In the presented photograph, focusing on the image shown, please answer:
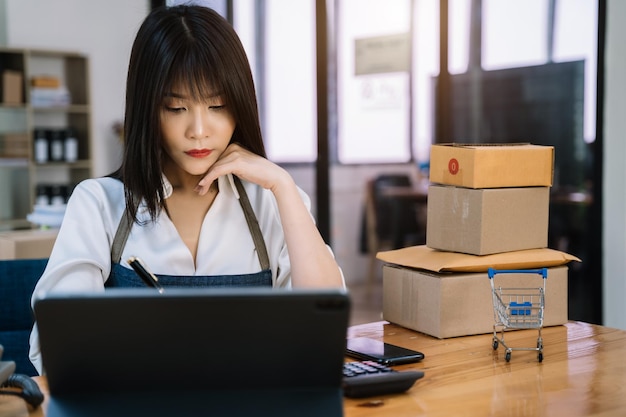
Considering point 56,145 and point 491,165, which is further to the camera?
point 56,145

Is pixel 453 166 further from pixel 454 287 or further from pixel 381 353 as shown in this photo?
pixel 381 353

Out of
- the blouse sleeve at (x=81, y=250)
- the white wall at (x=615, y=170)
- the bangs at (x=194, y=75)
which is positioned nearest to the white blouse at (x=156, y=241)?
the blouse sleeve at (x=81, y=250)

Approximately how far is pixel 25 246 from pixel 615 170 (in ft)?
7.28

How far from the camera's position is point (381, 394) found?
1.19 metres

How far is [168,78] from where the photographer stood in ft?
4.97

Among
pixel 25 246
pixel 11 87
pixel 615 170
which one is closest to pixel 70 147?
pixel 11 87

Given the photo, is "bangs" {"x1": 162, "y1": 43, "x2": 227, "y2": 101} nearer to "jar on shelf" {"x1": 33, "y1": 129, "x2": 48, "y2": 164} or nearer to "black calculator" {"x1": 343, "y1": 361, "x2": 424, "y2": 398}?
"black calculator" {"x1": 343, "y1": 361, "x2": 424, "y2": 398}

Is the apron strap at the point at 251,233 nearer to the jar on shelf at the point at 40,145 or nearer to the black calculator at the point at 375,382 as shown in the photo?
the black calculator at the point at 375,382

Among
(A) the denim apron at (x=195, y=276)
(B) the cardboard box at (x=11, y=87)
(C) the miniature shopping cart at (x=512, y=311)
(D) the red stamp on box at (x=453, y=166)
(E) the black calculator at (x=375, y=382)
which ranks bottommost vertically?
(E) the black calculator at (x=375, y=382)

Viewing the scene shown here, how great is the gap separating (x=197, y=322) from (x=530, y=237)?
3.72 feet

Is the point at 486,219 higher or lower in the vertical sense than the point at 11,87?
lower

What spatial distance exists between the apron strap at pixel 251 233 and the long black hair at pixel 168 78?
0.03 m

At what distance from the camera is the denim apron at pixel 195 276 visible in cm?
159

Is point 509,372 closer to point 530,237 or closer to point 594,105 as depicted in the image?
point 530,237
